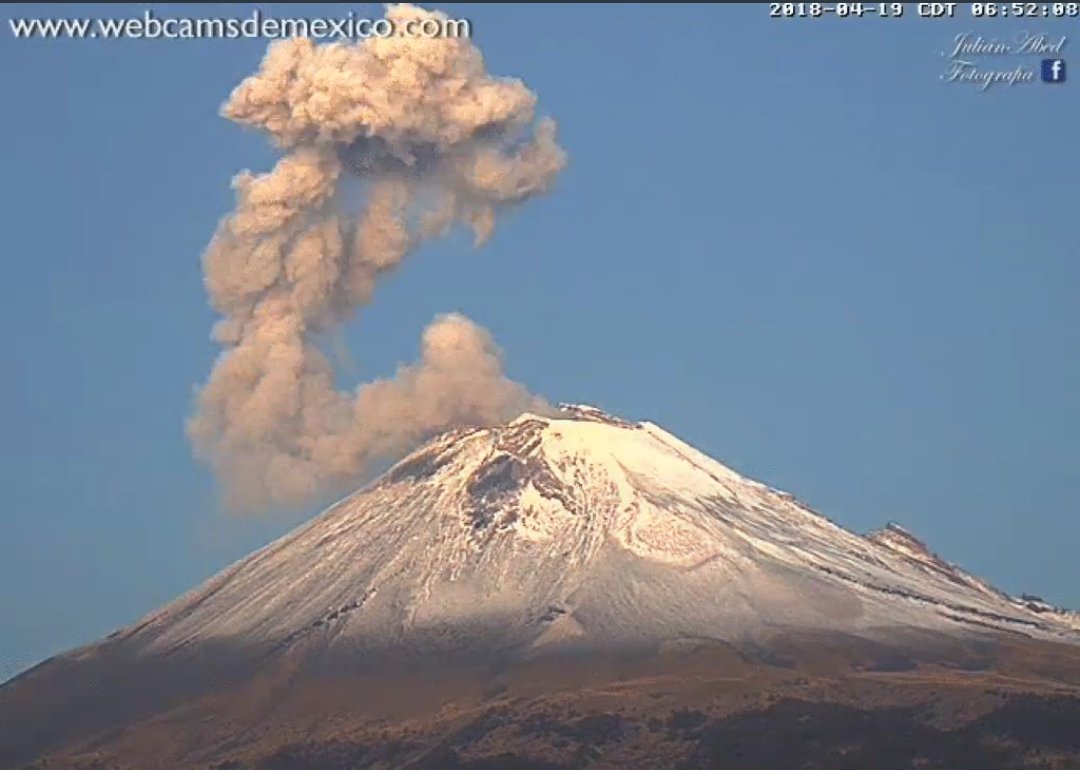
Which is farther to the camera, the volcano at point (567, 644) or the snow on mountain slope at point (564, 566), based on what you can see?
the snow on mountain slope at point (564, 566)

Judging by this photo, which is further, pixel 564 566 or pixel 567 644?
pixel 564 566

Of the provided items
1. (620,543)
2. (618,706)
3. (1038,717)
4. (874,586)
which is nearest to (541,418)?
(620,543)

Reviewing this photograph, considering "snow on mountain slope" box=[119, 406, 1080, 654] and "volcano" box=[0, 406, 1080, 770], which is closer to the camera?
"volcano" box=[0, 406, 1080, 770]

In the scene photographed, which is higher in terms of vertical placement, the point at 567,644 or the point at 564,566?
the point at 564,566

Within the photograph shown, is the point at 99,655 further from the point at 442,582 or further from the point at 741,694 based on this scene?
the point at 741,694
